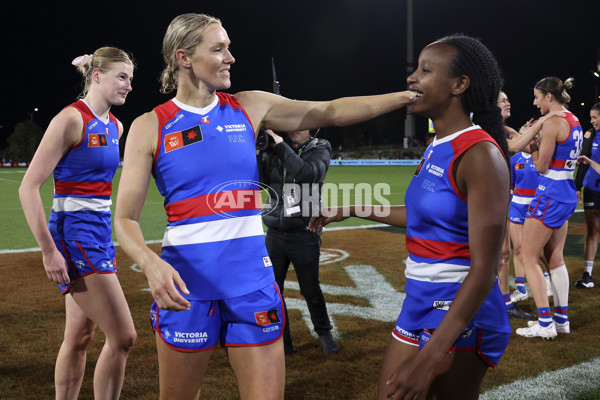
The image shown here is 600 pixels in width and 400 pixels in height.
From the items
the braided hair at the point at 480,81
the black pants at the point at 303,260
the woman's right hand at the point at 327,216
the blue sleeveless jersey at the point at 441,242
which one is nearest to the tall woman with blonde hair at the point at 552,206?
the black pants at the point at 303,260

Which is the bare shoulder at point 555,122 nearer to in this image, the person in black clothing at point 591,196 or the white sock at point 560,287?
the white sock at point 560,287

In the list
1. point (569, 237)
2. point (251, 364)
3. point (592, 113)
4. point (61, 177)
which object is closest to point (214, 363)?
point (61, 177)

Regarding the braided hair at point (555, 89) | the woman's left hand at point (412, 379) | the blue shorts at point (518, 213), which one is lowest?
the blue shorts at point (518, 213)

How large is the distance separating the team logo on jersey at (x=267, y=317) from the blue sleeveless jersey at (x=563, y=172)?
417 cm

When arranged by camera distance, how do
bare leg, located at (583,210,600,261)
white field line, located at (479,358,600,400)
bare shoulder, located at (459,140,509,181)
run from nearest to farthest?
bare shoulder, located at (459,140,509,181) → white field line, located at (479,358,600,400) → bare leg, located at (583,210,600,261)

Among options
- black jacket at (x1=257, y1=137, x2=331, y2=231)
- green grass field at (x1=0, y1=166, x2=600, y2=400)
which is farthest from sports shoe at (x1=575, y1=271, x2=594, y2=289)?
black jacket at (x1=257, y1=137, x2=331, y2=231)

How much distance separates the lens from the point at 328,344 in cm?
505

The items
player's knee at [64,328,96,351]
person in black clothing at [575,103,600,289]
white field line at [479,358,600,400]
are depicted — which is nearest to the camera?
player's knee at [64,328,96,351]

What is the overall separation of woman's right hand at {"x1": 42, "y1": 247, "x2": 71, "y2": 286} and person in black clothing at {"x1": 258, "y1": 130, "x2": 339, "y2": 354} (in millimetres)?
2094

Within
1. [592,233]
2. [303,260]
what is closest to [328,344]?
[303,260]

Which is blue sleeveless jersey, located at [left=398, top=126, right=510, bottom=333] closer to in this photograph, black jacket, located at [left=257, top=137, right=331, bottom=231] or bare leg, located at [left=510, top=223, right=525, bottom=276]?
black jacket, located at [left=257, top=137, right=331, bottom=231]

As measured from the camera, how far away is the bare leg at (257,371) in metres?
2.43

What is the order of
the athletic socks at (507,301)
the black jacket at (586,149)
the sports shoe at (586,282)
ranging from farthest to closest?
the black jacket at (586,149) → the sports shoe at (586,282) → the athletic socks at (507,301)

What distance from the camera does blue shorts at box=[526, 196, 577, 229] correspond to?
561 centimetres
